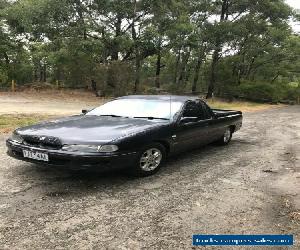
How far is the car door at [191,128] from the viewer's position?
622cm

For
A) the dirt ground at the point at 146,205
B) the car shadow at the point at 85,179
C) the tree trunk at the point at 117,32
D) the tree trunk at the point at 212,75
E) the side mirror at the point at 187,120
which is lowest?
the dirt ground at the point at 146,205

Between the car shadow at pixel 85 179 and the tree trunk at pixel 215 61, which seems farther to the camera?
the tree trunk at pixel 215 61

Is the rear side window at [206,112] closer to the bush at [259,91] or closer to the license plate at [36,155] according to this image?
the license plate at [36,155]

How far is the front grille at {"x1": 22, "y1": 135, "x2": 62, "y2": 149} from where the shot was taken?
4.87 metres

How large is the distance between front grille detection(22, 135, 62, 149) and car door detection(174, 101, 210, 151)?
2.08 metres

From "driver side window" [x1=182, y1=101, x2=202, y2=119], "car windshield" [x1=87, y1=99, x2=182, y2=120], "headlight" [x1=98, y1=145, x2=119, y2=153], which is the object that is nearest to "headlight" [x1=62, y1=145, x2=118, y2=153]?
"headlight" [x1=98, y1=145, x2=119, y2=153]

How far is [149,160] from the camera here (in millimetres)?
5539

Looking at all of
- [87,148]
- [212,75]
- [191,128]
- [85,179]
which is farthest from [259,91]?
[87,148]

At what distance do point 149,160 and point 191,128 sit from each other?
1336mm

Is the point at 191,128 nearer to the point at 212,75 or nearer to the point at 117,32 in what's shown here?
the point at 117,32

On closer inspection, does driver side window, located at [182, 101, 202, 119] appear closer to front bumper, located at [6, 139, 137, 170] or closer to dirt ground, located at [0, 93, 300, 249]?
dirt ground, located at [0, 93, 300, 249]

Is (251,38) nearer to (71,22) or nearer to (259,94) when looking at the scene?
(259,94)

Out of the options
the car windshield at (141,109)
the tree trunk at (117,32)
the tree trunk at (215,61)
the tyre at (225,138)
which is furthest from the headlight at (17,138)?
the tree trunk at (215,61)

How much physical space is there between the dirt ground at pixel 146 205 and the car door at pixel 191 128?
1.34 feet
